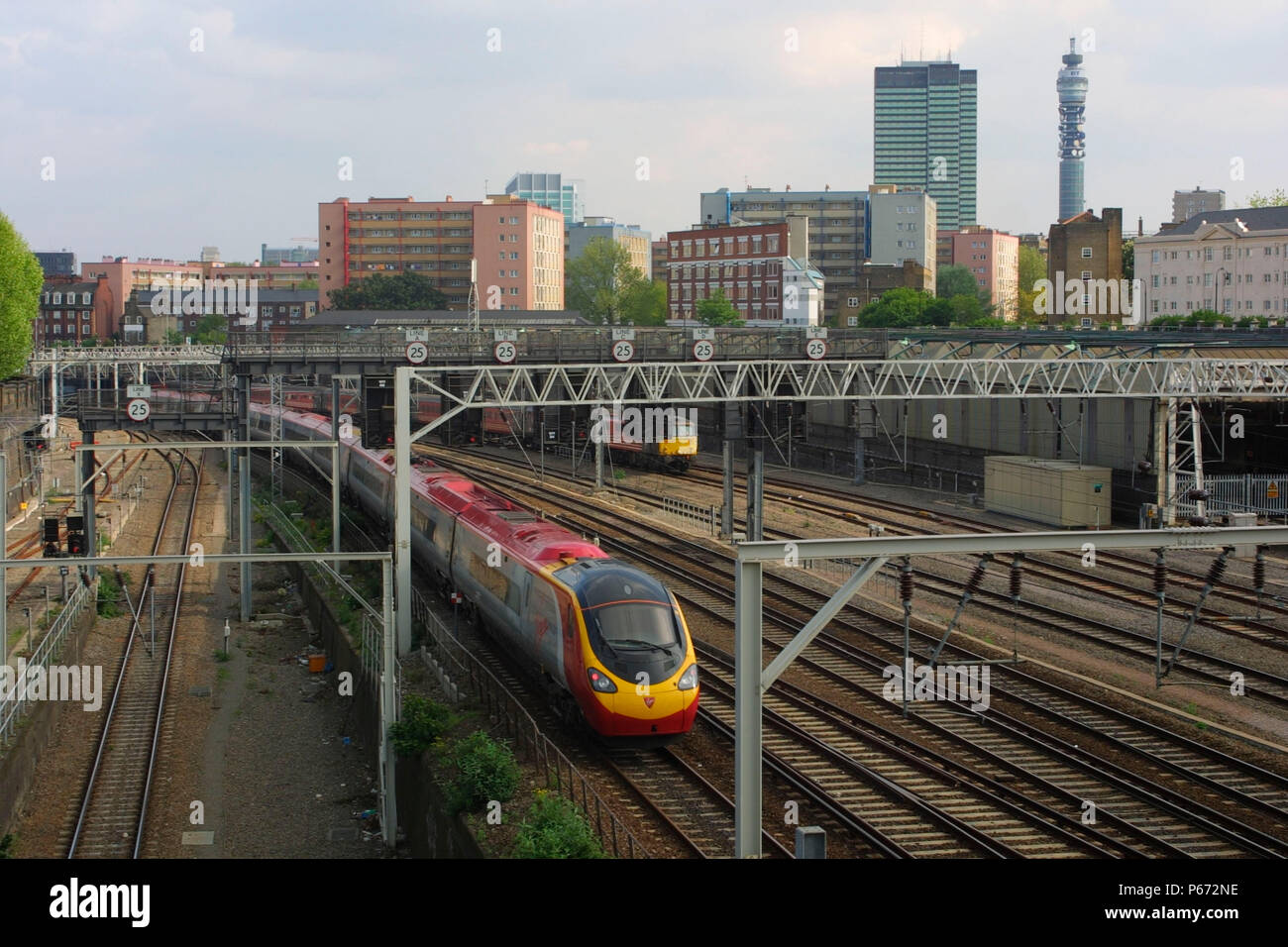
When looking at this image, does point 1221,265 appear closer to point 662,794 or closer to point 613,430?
point 613,430

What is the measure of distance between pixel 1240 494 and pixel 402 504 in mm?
24047

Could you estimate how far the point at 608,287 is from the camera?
116250mm

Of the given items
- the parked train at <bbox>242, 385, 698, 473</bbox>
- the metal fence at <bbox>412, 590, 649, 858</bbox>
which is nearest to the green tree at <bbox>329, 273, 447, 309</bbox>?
the parked train at <bbox>242, 385, 698, 473</bbox>

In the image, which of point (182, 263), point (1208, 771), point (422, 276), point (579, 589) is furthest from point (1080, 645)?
point (182, 263)

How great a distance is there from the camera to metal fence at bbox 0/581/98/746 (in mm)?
17344

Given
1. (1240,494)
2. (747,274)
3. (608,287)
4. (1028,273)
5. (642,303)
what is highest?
(1028,273)

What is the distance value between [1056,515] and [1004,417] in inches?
357

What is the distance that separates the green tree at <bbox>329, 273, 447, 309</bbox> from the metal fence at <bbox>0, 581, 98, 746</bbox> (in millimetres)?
83167

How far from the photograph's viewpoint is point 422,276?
117438 mm

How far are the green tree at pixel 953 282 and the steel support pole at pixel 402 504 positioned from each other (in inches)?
4221

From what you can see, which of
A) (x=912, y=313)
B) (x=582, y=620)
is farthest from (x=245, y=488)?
(x=912, y=313)

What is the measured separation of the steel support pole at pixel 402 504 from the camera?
2155cm

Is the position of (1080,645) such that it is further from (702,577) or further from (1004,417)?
(1004,417)

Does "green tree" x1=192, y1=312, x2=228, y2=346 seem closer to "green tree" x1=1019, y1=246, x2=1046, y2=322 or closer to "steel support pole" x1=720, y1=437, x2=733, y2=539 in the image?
"green tree" x1=1019, y1=246, x2=1046, y2=322
